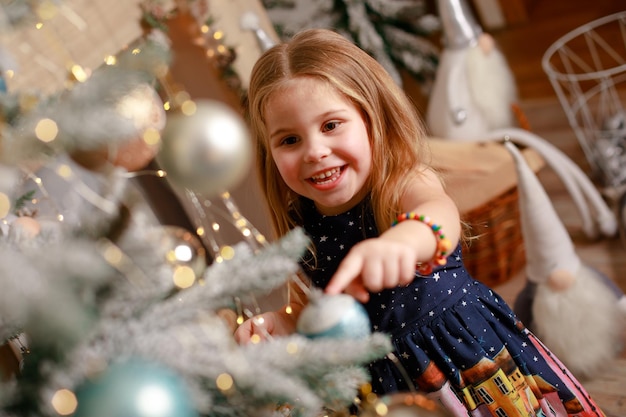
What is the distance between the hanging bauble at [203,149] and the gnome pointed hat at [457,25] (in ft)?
4.94

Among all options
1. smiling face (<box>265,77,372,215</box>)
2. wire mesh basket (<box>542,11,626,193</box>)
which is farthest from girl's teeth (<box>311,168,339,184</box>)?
wire mesh basket (<box>542,11,626,193</box>)

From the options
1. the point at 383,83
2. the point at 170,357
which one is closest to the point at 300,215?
the point at 383,83

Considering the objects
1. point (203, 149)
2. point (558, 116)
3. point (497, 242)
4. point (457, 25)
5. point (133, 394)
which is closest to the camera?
point (133, 394)

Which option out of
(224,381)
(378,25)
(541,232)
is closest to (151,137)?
(224,381)

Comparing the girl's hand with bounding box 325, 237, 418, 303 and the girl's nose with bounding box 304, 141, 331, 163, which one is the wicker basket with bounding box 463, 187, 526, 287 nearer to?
the girl's nose with bounding box 304, 141, 331, 163

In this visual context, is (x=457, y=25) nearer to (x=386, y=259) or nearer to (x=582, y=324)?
(x=582, y=324)

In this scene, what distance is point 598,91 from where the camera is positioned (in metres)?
2.12

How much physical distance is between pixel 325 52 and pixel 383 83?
0.29ft

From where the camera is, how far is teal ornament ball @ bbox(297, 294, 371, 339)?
547mm

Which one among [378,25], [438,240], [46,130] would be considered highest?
[46,130]

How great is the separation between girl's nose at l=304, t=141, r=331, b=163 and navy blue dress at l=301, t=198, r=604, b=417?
0.13 meters

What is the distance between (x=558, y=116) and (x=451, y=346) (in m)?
1.62

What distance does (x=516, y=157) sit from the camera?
1422 mm

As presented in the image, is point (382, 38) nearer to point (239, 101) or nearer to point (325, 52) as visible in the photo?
point (239, 101)
